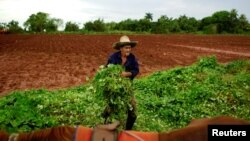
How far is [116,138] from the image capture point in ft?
10.5

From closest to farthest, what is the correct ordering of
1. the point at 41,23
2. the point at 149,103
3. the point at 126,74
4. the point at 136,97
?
the point at 126,74 → the point at 149,103 → the point at 136,97 → the point at 41,23

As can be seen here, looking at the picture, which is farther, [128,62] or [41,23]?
[41,23]

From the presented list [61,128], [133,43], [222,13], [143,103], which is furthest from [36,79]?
[222,13]

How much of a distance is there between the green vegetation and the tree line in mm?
40382

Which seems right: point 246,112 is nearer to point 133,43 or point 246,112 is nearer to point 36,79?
point 133,43

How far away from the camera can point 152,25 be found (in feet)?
183

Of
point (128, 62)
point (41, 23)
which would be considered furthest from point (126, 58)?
point (41, 23)

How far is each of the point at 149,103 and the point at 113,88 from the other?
3.30 m

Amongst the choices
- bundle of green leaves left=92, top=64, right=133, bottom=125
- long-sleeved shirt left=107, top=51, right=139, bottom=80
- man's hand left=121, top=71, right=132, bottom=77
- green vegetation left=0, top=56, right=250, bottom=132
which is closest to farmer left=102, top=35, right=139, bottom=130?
long-sleeved shirt left=107, top=51, right=139, bottom=80

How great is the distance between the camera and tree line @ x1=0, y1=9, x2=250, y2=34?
52.8 metres

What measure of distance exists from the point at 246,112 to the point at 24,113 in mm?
4895

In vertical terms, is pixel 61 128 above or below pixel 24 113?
above

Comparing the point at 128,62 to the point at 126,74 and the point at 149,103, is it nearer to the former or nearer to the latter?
the point at 126,74

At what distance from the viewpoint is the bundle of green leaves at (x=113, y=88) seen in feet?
17.1
